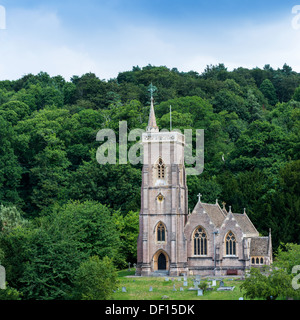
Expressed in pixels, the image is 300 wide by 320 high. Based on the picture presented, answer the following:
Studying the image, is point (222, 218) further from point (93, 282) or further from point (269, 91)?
point (269, 91)

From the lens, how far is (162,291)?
185ft

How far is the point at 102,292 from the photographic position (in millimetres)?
50906

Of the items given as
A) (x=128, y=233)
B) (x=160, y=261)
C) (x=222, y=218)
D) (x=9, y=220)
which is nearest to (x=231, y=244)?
(x=222, y=218)

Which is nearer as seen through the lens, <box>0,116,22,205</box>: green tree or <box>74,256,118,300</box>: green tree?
<box>74,256,118,300</box>: green tree

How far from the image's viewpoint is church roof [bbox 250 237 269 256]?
66.4 meters

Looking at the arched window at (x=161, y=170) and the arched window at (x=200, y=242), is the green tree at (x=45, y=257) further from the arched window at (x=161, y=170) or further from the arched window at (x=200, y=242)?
the arched window at (x=161, y=170)

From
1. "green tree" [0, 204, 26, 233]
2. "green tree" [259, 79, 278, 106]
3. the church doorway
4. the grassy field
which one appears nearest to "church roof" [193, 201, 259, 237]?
the church doorway

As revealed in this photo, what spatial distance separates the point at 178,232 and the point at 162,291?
12.2m

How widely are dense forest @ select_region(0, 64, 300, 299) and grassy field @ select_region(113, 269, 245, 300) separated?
3183mm

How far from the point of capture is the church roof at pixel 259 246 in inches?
2616

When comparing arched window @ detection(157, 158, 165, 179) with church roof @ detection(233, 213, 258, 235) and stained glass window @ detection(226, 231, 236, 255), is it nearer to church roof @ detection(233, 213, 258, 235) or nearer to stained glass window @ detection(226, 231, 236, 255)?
church roof @ detection(233, 213, 258, 235)
